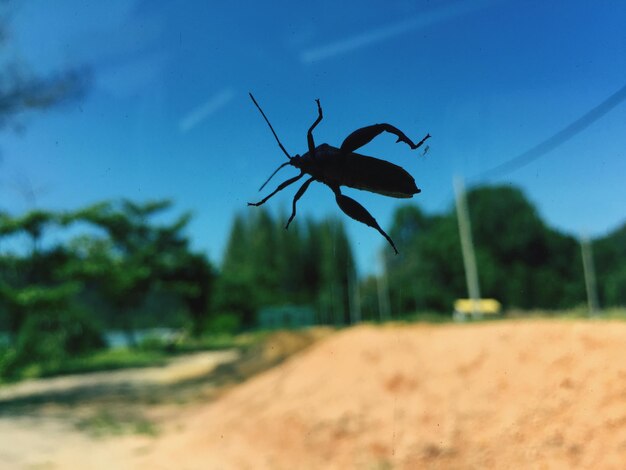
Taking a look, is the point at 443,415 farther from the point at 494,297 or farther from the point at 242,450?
the point at 494,297

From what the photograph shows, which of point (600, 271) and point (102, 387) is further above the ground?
point (600, 271)

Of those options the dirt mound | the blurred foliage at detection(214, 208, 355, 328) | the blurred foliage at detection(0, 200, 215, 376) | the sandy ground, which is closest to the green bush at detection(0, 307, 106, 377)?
the blurred foliage at detection(0, 200, 215, 376)

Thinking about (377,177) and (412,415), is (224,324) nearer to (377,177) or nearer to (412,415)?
(412,415)

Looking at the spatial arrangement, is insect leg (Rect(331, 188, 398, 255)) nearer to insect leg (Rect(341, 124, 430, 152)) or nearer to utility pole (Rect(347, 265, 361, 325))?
insect leg (Rect(341, 124, 430, 152))

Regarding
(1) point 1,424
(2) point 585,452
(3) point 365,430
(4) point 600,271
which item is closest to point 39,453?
(1) point 1,424

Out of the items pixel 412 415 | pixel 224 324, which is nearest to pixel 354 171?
pixel 412 415
